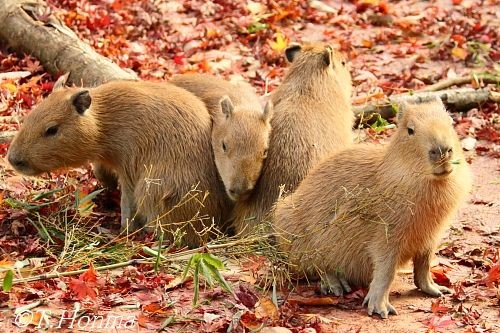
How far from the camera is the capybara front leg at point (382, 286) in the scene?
6145 mm

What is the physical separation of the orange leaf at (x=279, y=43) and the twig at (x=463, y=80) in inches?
74.9

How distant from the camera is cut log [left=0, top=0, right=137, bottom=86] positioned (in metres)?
9.66

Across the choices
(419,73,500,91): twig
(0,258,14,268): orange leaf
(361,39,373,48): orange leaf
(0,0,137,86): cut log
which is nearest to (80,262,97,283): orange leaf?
(0,258,14,268): orange leaf

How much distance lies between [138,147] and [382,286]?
246cm

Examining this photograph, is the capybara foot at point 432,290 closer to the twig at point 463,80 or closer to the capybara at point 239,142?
the capybara at point 239,142

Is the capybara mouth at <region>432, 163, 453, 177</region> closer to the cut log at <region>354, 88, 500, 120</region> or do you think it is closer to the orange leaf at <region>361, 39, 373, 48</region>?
the cut log at <region>354, 88, 500, 120</region>

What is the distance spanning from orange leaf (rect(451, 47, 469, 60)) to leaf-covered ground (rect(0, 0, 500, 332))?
0.02 m

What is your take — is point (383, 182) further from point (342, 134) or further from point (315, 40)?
point (315, 40)

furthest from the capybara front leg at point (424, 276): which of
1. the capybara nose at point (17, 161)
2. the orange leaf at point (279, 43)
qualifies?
the orange leaf at point (279, 43)

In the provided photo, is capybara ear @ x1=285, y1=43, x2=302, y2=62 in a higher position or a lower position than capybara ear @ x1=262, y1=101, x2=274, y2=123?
higher

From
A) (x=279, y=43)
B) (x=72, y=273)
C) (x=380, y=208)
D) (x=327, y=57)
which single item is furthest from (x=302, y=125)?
(x=279, y=43)

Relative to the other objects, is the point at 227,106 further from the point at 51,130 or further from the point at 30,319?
the point at 30,319

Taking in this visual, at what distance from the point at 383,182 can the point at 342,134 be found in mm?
1529

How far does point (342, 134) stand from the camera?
25.4 feet
